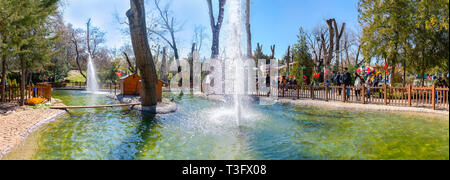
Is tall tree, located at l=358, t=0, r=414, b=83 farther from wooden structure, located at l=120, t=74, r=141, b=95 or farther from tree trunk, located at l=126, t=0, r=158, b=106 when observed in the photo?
wooden structure, located at l=120, t=74, r=141, b=95

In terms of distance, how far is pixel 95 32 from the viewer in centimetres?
4325

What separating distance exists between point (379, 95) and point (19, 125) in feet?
48.7

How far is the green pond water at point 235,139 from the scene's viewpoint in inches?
186

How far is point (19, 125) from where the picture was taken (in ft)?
22.7

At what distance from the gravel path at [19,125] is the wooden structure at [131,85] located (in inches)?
266

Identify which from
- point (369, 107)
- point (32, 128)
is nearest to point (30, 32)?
point (32, 128)

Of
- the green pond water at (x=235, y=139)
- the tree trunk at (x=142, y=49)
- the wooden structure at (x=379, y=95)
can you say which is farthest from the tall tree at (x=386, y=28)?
the tree trunk at (x=142, y=49)

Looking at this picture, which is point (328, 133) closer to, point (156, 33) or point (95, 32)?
point (156, 33)

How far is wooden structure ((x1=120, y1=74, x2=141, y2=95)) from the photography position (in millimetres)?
16453

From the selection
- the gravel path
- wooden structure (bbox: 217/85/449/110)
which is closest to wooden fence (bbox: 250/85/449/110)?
wooden structure (bbox: 217/85/449/110)

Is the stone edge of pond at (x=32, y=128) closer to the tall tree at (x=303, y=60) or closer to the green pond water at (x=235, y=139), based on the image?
the green pond water at (x=235, y=139)

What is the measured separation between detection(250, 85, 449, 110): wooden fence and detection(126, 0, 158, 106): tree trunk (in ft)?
28.0

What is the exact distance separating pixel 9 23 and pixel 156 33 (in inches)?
936
